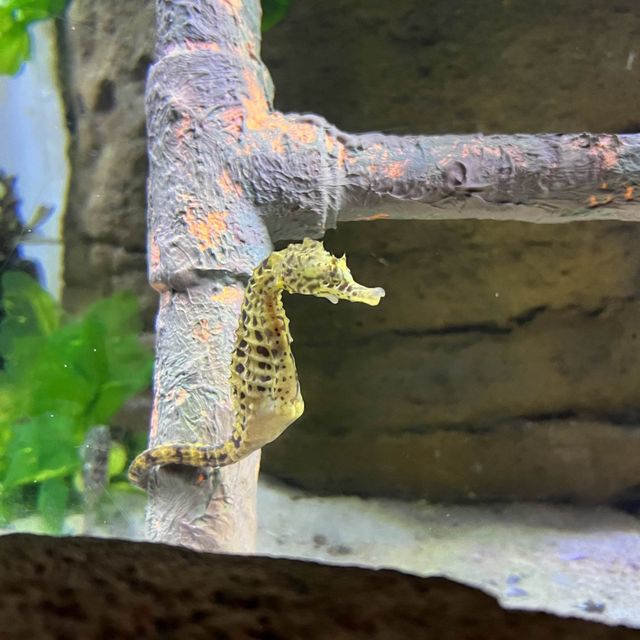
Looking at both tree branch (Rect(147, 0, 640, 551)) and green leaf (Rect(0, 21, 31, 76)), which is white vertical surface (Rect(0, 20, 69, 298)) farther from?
tree branch (Rect(147, 0, 640, 551))

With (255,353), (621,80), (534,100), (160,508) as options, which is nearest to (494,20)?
(534,100)

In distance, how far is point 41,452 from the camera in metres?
2.25

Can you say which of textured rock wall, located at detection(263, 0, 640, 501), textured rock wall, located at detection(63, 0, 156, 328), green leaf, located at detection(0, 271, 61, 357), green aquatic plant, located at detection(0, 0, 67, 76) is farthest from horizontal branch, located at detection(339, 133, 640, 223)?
green aquatic plant, located at detection(0, 0, 67, 76)

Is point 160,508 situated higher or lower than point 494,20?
lower

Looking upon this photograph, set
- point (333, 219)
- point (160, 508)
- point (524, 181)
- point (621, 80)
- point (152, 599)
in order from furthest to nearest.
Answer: point (621, 80) < point (333, 219) < point (524, 181) < point (160, 508) < point (152, 599)

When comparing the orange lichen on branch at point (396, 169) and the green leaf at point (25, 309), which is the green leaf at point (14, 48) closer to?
the green leaf at point (25, 309)

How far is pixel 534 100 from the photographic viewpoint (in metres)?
2.30

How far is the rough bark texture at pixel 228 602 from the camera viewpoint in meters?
0.40

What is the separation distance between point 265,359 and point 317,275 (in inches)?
8.9

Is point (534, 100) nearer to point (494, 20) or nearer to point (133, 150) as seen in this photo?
point (494, 20)

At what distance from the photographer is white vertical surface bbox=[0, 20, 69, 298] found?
2.75 m

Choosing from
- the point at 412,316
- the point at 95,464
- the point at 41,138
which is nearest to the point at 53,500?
the point at 95,464

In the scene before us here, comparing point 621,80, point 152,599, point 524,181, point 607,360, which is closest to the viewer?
point 152,599

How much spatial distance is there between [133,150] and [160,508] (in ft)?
5.81
